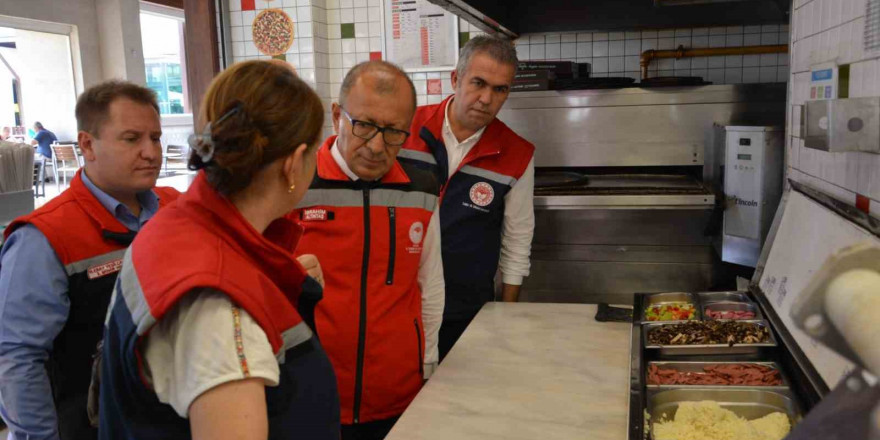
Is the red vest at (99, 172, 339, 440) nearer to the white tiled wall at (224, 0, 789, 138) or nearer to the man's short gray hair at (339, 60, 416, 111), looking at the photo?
the man's short gray hair at (339, 60, 416, 111)

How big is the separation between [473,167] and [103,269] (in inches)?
55.3

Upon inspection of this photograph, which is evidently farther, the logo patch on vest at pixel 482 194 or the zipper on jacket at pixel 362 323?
the logo patch on vest at pixel 482 194

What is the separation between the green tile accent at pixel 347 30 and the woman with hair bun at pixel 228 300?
3.54 m

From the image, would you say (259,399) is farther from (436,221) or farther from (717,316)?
(717,316)

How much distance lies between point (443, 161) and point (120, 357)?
71.5 inches

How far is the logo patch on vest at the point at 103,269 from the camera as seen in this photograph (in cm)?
167

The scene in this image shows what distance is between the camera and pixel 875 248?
371mm

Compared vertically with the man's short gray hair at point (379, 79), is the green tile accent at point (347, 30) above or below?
above

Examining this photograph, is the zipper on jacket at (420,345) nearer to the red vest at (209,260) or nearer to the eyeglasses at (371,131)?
the eyeglasses at (371,131)

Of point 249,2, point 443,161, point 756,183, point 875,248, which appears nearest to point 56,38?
point 249,2

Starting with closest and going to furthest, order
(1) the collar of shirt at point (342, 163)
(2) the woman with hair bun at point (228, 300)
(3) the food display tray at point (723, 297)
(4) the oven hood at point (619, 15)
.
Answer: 1. (2) the woman with hair bun at point (228, 300)
2. (1) the collar of shirt at point (342, 163)
3. (3) the food display tray at point (723, 297)
4. (4) the oven hood at point (619, 15)

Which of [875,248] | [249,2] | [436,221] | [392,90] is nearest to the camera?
[875,248]

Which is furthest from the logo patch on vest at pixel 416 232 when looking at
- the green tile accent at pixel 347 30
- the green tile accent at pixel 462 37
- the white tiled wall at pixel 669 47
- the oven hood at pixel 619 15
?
the green tile accent at pixel 347 30

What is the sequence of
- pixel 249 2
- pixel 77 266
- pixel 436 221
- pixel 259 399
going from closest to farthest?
pixel 259 399, pixel 77 266, pixel 436 221, pixel 249 2
